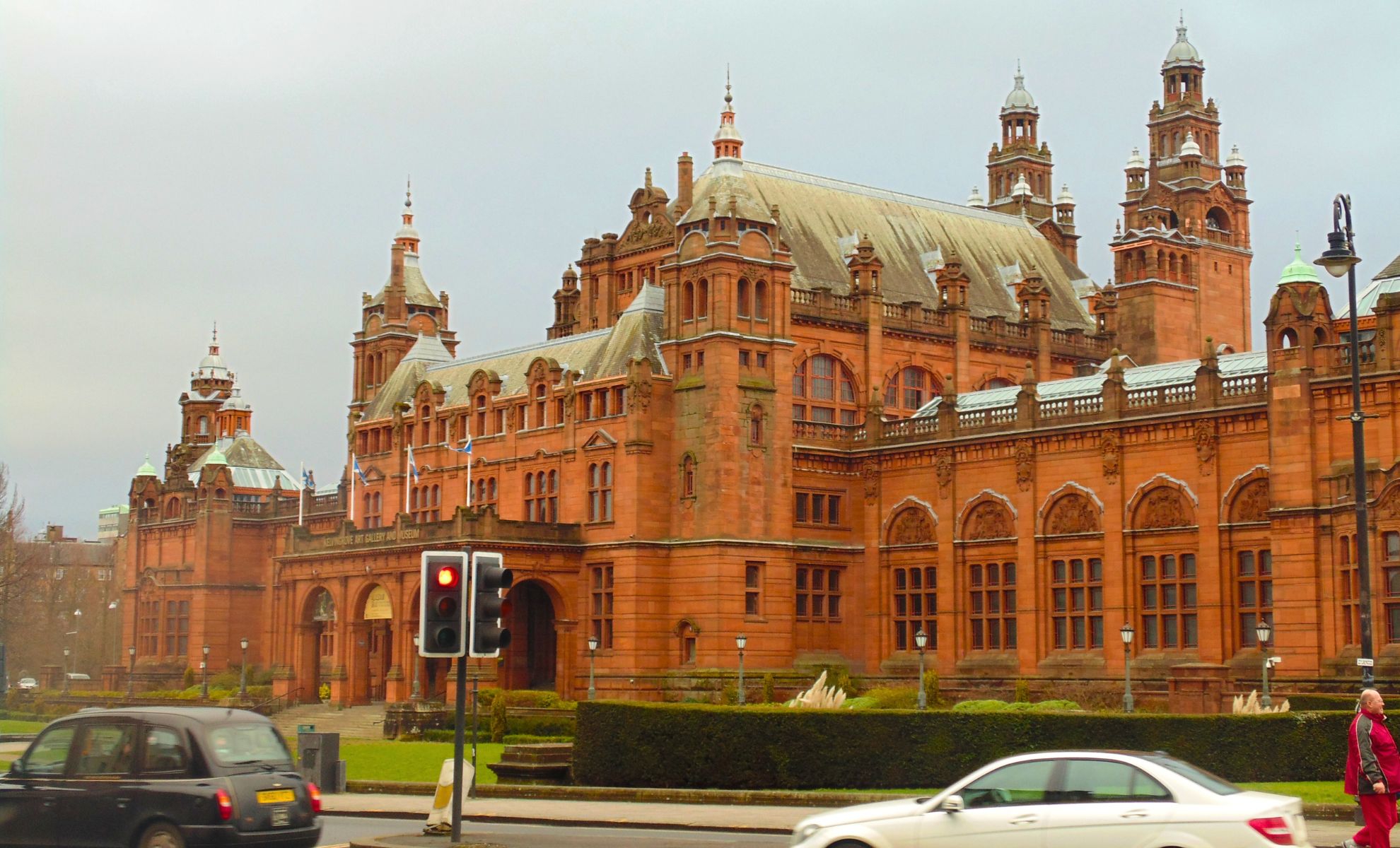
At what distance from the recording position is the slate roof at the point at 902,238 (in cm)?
7831

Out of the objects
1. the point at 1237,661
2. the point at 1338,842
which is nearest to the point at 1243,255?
the point at 1237,661

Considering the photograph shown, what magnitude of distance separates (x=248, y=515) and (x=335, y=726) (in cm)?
3465

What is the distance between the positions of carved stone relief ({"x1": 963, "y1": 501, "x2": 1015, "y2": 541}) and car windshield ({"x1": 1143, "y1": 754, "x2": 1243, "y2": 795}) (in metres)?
47.9

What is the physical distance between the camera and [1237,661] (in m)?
59.8

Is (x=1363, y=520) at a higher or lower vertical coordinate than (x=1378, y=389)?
lower

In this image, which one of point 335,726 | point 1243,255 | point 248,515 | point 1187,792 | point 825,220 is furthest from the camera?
point 248,515

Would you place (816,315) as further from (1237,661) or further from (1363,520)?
(1363,520)

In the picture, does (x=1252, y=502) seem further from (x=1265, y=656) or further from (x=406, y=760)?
(x=406, y=760)

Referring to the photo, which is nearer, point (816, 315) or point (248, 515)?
point (816, 315)

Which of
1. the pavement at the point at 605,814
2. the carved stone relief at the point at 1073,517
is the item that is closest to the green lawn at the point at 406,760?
the pavement at the point at 605,814

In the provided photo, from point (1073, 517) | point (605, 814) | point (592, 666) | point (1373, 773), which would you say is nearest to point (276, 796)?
point (605, 814)

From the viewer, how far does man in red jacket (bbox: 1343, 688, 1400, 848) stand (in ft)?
73.4

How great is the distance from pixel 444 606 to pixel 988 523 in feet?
153

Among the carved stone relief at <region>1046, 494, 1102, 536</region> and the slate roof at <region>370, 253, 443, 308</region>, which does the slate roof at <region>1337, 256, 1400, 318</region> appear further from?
the slate roof at <region>370, 253, 443, 308</region>
